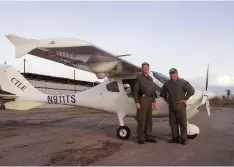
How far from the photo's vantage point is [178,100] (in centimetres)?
743

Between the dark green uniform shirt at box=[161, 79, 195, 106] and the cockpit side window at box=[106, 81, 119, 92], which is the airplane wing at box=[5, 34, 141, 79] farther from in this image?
the dark green uniform shirt at box=[161, 79, 195, 106]

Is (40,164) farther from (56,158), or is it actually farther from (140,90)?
(140,90)

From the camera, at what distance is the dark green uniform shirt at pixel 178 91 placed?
24.4 ft

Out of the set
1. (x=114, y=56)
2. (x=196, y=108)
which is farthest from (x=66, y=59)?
(x=196, y=108)

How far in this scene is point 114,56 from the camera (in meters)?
7.50

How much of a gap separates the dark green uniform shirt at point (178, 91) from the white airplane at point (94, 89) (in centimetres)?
66

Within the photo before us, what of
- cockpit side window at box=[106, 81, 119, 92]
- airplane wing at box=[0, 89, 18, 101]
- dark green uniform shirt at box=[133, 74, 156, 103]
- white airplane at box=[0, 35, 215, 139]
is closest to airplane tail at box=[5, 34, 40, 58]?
white airplane at box=[0, 35, 215, 139]

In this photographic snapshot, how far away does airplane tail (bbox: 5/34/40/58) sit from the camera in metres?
6.07

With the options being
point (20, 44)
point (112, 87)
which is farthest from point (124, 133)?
point (20, 44)

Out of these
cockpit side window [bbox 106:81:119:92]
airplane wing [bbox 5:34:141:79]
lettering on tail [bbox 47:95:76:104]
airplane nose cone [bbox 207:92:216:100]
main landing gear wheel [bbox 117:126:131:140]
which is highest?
airplane wing [bbox 5:34:141:79]

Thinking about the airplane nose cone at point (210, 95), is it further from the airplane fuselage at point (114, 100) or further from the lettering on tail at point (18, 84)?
the lettering on tail at point (18, 84)

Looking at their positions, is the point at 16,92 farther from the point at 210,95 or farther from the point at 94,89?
the point at 210,95

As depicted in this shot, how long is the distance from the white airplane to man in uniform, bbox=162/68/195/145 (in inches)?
27.3

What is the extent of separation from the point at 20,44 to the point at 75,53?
4.60 ft
